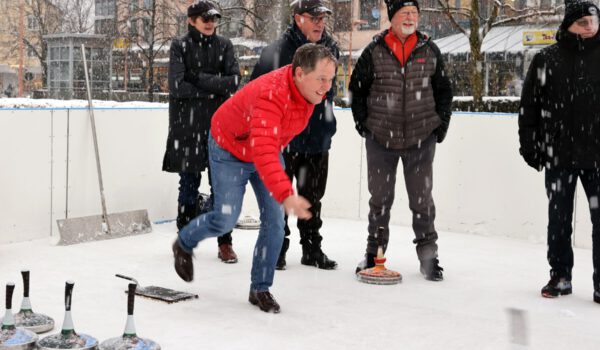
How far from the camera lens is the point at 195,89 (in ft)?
21.5

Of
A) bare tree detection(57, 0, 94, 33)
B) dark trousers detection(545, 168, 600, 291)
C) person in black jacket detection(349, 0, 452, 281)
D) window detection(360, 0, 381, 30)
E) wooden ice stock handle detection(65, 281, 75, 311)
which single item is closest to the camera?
wooden ice stock handle detection(65, 281, 75, 311)

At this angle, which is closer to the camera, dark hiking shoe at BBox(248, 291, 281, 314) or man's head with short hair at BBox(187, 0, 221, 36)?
dark hiking shoe at BBox(248, 291, 281, 314)

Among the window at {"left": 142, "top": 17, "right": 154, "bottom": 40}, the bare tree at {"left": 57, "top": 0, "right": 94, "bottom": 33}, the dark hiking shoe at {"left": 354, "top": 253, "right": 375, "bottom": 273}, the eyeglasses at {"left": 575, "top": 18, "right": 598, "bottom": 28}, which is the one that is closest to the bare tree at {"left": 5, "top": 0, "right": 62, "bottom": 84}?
the bare tree at {"left": 57, "top": 0, "right": 94, "bottom": 33}

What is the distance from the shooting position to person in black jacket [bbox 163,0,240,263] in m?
6.46

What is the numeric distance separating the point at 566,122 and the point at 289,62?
1805mm

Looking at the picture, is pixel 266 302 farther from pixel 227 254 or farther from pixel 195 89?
pixel 195 89

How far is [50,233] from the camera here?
731 centimetres

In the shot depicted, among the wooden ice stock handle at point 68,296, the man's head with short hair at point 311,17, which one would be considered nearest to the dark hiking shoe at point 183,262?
the wooden ice stock handle at point 68,296

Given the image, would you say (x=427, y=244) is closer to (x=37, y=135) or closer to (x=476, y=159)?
A: (x=476, y=159)

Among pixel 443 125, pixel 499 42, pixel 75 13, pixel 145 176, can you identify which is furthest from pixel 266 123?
pixel 75 13

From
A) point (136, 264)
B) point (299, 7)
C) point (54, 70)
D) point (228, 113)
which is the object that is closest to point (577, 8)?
point (299, 7)

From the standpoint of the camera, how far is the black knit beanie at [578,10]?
499 cm

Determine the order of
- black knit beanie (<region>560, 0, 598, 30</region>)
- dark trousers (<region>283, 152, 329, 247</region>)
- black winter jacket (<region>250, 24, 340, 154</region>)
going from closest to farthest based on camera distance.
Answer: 1. black knit beanie (<region>560, 0, 598, 30</region>)
2. black winter jacket (<region>250, 24, 340, 154</region>)
3. dark trousers (<region>283, 152, 329, 247</region>)

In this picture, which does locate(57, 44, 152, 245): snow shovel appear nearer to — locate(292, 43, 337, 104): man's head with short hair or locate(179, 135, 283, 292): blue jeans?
locate(179, 135, 283, 292): blue jeans
